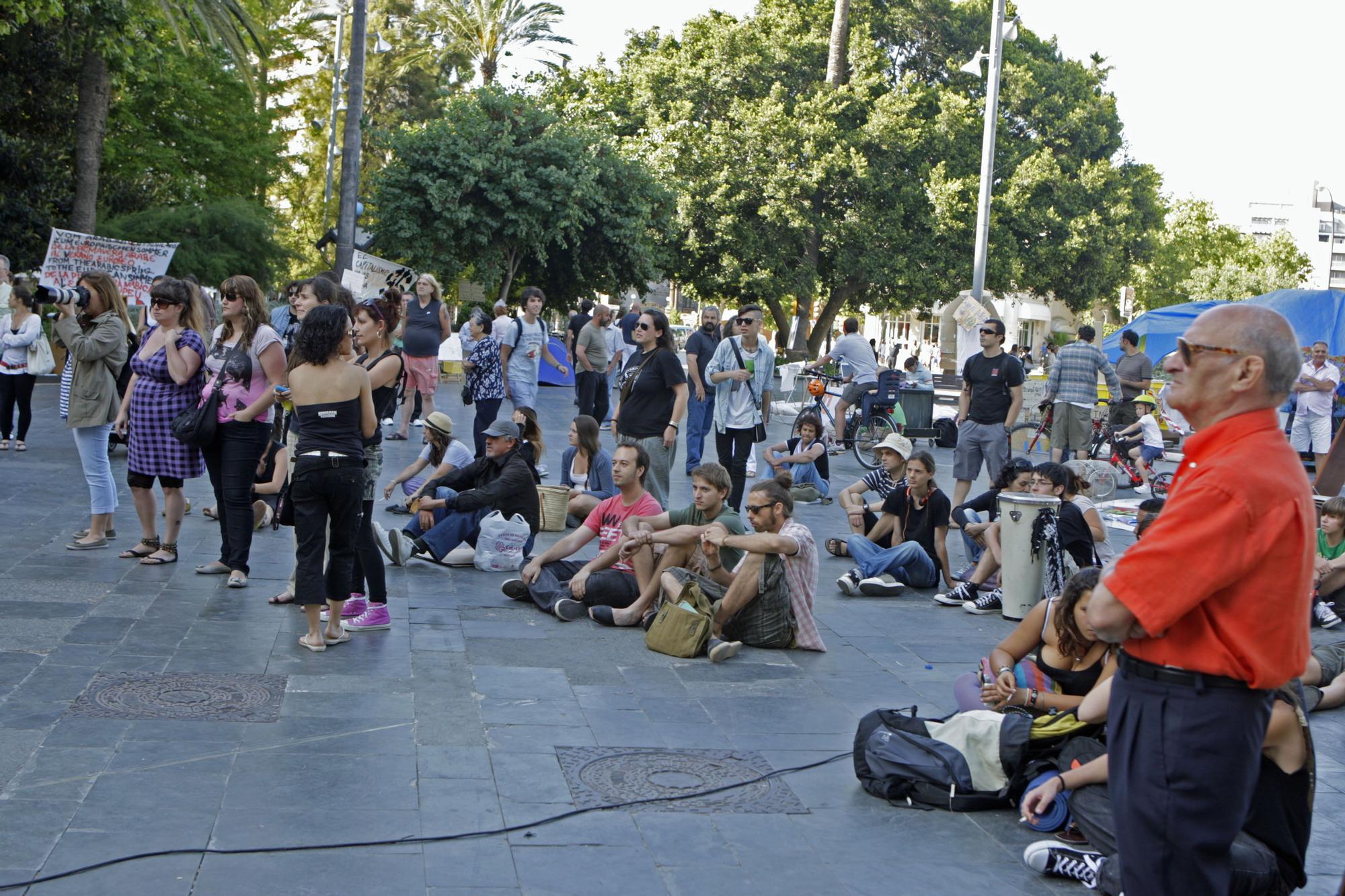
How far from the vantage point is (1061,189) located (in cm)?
3962

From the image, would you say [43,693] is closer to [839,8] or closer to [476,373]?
[476,373]

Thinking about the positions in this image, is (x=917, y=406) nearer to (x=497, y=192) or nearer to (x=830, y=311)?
(x=497, y=192)

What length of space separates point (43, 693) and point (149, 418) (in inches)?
115

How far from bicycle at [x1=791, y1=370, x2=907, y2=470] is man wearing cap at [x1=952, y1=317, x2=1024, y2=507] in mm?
5137

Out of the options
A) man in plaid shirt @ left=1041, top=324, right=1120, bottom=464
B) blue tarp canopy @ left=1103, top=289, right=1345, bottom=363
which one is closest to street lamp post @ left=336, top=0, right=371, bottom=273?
man in plaid shirt @ left=1041, top=324, right=1120, bottom=464

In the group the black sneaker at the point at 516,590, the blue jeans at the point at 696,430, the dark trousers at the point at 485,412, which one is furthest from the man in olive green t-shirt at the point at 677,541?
the blue jeans at the point at 696,430

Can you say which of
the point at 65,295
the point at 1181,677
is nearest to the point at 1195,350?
the point at 1181,677

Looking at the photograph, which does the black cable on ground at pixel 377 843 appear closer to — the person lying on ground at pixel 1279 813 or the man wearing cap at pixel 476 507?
the person lying on ground at pixel 1279 813

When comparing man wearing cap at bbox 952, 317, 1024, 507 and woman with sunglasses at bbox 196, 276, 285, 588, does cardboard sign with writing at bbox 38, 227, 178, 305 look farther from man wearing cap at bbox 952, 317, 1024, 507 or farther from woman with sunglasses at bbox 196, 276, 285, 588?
man wearing cap at bbox 952, 317, 1024, 507

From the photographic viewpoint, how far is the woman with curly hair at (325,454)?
21.7 ft

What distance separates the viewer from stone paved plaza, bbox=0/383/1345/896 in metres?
4.26

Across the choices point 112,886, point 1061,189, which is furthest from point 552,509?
point 1061,189

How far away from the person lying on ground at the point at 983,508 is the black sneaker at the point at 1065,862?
4655 millimetres

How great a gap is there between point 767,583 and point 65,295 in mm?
5247
